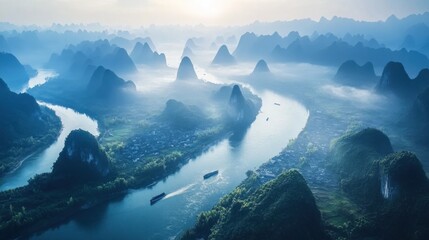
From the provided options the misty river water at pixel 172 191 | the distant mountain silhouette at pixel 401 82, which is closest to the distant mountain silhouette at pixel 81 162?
the misty river water at pixel 172 191

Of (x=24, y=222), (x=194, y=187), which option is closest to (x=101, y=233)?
(x=24, y=222)

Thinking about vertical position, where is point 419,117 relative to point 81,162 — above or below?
below

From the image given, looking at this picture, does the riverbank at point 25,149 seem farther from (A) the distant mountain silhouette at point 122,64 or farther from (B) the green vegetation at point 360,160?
(A) the distant mountain silhouette at point 122,64

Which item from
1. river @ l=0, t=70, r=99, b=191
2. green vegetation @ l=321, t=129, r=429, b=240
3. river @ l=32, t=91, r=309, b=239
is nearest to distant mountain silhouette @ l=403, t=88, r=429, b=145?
river @ l=32, t=91, r=309, b=239

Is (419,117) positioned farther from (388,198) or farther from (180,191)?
(180,191)

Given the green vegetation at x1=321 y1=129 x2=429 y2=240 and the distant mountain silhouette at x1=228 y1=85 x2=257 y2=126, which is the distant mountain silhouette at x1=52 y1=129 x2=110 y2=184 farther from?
the distant mountain silhouette at x1=228 y1=85 x2=257 y2=126

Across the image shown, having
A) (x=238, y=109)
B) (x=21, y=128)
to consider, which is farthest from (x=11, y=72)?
(x=238, y=109)

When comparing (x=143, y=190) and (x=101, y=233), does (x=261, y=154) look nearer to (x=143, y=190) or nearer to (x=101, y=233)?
(x=143, y=190)
